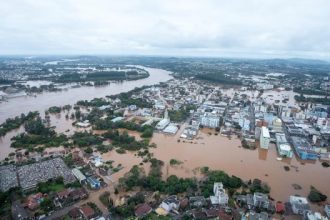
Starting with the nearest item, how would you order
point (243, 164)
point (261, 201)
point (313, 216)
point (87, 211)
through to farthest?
1. point (313, 216)
2. point (87, 211)
3. point (261, 201)
4. point (243, 164)

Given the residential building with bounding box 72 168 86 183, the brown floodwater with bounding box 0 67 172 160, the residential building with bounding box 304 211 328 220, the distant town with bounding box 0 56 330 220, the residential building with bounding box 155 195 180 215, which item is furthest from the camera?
the brown floodwater with bounding box 0 67 172 160

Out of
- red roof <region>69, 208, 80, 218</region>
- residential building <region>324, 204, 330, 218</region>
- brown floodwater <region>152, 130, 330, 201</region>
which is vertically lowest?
brown floodwater <region>152, 130, 330, 201</region>

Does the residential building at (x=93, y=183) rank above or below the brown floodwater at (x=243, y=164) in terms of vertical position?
above

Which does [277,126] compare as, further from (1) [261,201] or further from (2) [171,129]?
(1) [261,201]

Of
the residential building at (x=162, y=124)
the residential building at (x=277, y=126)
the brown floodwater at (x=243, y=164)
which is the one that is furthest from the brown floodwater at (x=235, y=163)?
the residential building at (x=277, y=126)

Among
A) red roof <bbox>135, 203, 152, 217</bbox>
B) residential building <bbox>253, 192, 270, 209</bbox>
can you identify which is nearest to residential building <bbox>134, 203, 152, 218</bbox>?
red roof <bbox>135, 203, 152, 217</bbox>

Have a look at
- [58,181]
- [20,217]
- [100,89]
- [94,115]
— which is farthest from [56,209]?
[100,89]

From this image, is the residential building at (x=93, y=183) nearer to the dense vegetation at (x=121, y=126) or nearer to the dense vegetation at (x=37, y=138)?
the dense vegetation at (x=37, y=138)

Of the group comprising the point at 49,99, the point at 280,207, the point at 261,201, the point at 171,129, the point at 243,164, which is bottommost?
the point at 243,164

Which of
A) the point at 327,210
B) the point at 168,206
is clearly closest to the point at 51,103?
the point at 168,206

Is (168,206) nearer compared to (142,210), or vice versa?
(142,210)

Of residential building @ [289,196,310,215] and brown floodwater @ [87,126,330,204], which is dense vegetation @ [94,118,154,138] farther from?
residential building @ [289,196,310,215]

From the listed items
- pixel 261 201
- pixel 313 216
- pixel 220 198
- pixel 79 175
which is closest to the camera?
pixel 313 216
